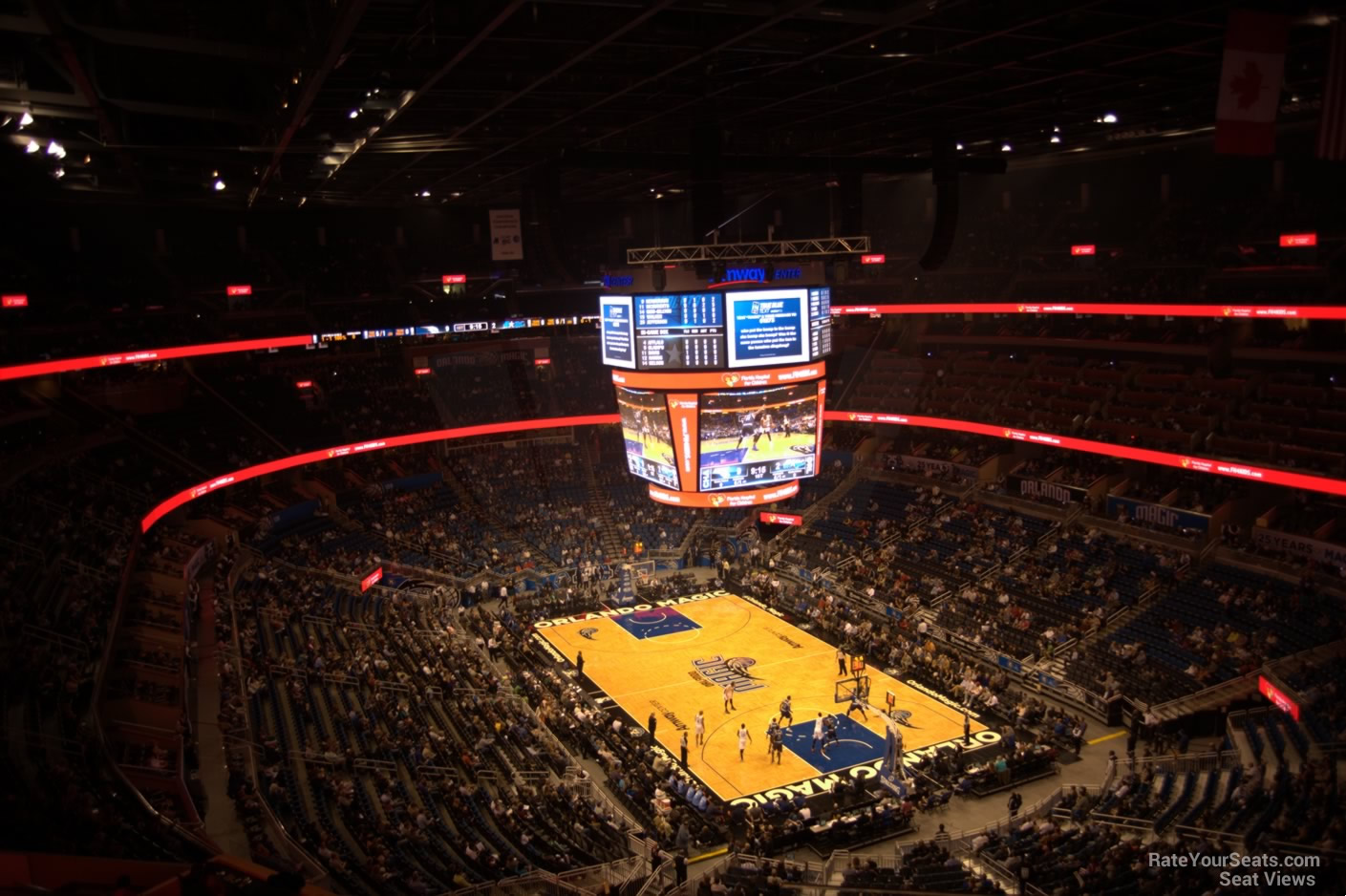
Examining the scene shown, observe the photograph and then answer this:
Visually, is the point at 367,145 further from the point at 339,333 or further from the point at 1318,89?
the point at 1318,89

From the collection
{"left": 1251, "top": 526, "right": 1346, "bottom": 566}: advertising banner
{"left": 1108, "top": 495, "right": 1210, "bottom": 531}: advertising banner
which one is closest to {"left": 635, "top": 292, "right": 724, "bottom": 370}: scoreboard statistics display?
{"left": 1108, "top": 495, "right": 1210, "bottom": 531}: advertising banner

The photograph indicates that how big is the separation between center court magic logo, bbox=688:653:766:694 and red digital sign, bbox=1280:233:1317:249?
20.2 meters

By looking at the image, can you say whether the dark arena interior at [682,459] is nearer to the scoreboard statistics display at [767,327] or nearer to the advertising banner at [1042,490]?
the scoreboard statistics display at [767,327]

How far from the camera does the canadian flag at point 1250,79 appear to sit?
40.2 feet

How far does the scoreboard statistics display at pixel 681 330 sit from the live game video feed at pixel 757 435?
1.06 metres

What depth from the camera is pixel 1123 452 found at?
3158cm

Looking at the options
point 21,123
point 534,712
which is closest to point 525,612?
point 534,712

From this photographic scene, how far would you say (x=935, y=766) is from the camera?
22547 millimetres

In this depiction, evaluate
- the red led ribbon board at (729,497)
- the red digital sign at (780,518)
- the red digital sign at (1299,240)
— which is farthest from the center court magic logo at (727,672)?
the red digital sign at (1299,240)

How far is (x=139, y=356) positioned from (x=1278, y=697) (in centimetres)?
3297

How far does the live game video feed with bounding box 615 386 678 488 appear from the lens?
26594 mm

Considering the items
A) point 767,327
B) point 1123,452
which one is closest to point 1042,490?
point 1123,452

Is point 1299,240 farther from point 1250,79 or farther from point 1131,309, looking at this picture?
point 1250,79

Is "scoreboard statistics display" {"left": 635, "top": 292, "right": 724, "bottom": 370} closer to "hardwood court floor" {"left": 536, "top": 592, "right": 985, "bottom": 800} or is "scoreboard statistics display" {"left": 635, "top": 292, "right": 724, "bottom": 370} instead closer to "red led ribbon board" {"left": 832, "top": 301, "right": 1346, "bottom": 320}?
"hardwood court floor" {"left": 536, "top": 592, "right": 985, "bottom": 800}
